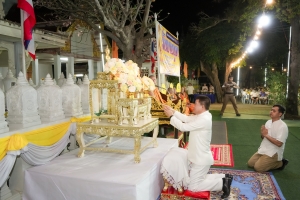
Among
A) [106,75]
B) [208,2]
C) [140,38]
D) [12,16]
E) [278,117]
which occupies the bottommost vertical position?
[278,117]

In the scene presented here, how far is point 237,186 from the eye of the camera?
372cm

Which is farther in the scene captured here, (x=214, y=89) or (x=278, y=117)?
(x=214, y=89)

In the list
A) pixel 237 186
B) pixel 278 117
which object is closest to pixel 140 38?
pixel 278 117

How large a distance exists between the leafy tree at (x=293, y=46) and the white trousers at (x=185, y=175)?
851 centimetres

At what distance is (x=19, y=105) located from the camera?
10.2 ft

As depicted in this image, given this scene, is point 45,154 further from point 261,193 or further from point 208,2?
point 208,2

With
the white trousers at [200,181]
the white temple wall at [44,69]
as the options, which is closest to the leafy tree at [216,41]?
the white temple wall at [44,69]

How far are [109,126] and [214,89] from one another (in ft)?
57.5

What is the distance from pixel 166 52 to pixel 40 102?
12.3ft

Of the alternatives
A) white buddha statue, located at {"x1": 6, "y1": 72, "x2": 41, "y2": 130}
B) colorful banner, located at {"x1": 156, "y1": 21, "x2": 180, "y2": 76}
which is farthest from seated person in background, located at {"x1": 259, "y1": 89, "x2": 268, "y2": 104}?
white buddha statue, located at {"x1": 6, "y1": 72, "x2": 41, "y2": 130}

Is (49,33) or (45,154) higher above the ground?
(49,33)

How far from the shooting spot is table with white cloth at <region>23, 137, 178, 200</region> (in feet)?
8.89

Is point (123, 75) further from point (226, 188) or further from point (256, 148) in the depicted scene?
point (256, 148)

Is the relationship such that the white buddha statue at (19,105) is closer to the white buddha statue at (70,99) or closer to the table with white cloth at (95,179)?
the table with white cloth at (95,179)
